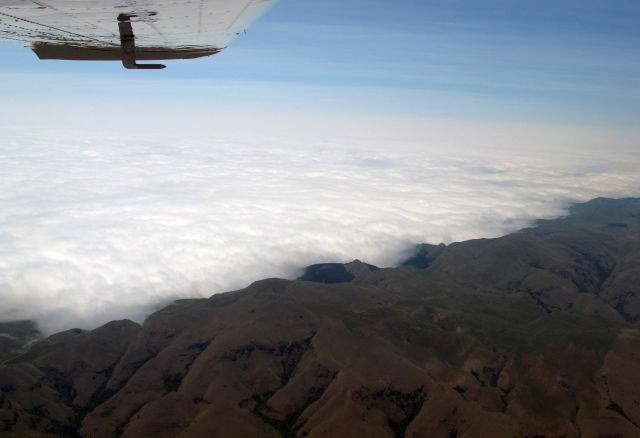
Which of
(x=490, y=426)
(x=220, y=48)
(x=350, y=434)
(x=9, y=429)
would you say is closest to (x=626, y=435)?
(x=490, y=426)

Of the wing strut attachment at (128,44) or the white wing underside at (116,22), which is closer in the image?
the white wing underside at (116,22)

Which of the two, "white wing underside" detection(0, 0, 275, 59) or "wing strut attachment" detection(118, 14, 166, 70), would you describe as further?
"wing strut attachment" detection(118, 14, 166, 70)

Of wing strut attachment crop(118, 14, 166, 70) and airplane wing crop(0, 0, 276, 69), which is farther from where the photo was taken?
wing strut attachment crop(118, 14, 166, 70)
